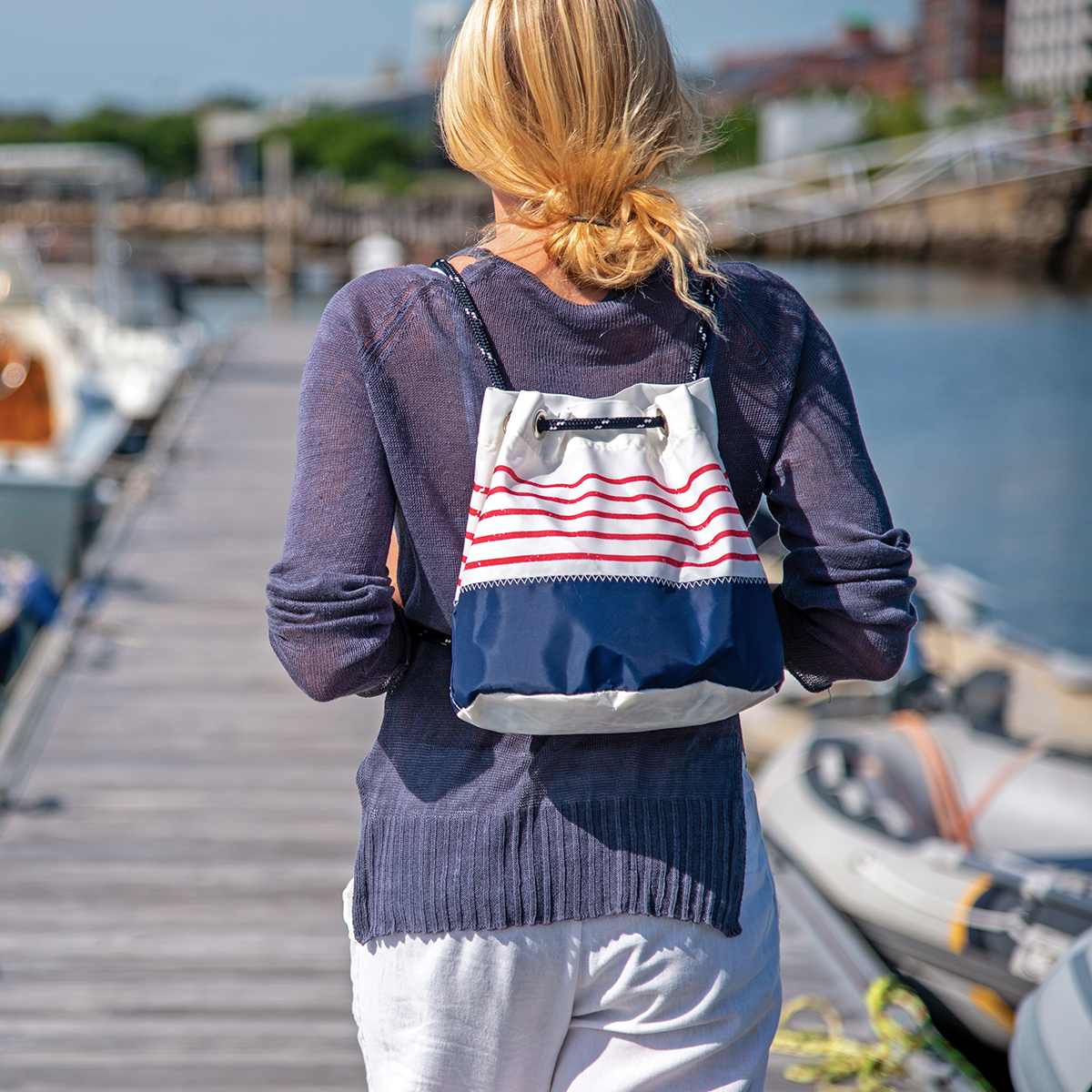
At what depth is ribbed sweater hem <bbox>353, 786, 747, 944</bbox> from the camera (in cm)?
97

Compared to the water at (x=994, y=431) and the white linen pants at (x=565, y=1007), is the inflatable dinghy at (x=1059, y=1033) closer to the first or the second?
the white linen pants at (x=565, y=1007)

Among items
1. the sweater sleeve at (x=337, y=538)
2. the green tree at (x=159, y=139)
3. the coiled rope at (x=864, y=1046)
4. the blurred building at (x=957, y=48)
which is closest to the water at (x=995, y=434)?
the blurred building at (x=957, y=48)

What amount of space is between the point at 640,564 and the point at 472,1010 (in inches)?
15.4

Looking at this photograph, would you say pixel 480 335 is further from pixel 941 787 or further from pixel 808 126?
pixel 808 126

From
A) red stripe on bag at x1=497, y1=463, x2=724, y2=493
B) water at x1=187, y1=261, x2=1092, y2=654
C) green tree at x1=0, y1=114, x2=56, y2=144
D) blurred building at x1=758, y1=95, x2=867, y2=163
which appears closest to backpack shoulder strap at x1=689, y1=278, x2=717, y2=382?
red stripe on bag at x1=497, y1=463, x2=724, y2=493

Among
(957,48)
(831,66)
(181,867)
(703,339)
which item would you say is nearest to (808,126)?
(957,48)

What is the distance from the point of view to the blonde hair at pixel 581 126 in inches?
37.2

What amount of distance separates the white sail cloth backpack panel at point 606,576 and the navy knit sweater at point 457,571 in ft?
0.20

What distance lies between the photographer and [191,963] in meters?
2.65

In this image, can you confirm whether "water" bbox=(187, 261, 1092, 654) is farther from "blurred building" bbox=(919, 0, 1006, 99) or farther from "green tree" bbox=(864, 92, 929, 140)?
"blurred building" bbox=(919, 0, 1006, 99)

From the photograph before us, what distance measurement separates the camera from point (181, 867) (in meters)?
3.11

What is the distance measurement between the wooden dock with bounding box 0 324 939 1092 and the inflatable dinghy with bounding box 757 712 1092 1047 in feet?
2.39

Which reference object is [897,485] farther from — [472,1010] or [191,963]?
[472,1010]

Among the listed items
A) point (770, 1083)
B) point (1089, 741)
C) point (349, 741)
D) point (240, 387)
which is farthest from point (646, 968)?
point (240, 387)
